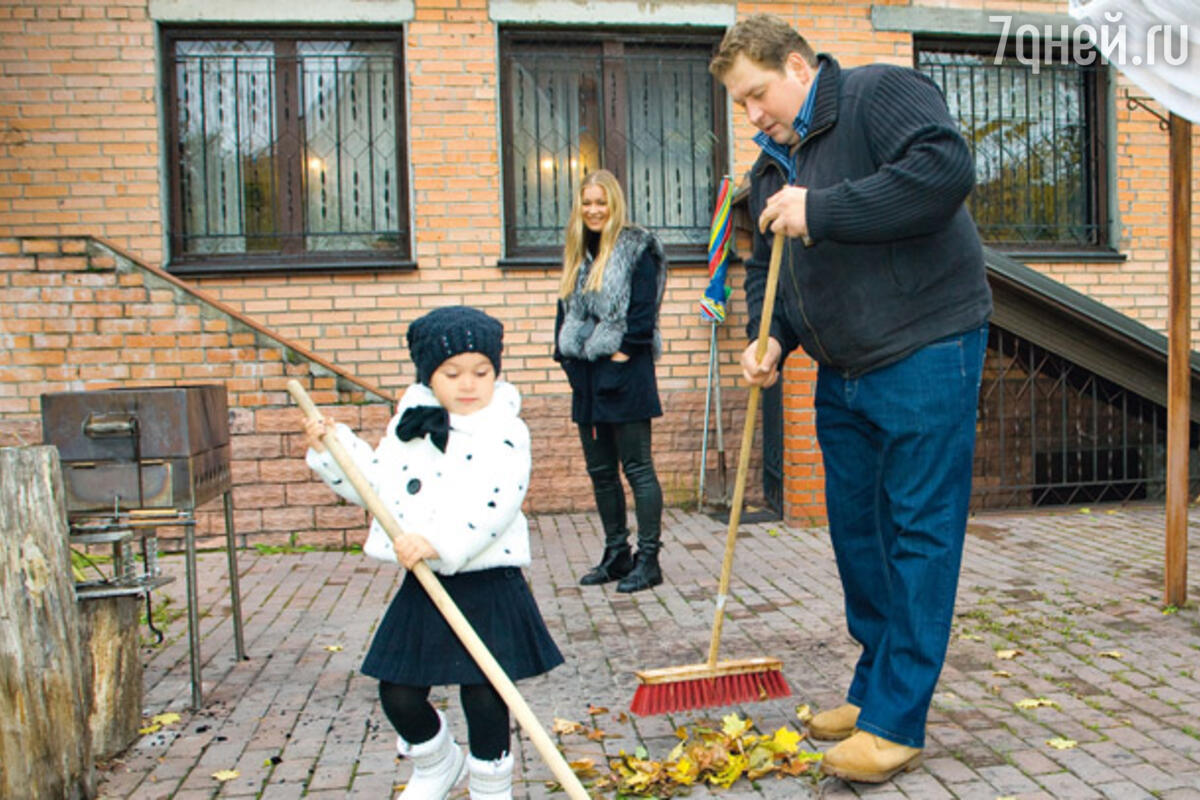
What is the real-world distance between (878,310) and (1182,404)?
265cm

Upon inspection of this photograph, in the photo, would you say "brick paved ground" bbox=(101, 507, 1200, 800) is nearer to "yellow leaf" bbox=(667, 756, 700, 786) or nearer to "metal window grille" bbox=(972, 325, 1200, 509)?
"yellow leaf" bbox=(667, 756, 700, 786)

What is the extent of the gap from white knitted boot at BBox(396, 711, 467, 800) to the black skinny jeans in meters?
2.74

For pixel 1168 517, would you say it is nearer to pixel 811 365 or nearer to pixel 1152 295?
pixel 811 365

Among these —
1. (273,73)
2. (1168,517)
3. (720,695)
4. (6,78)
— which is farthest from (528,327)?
(720,695)

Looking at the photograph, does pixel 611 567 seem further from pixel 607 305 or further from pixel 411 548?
pixel 411 548

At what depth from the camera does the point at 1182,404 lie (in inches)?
193

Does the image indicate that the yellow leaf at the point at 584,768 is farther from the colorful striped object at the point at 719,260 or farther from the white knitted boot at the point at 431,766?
the colorful striped object at the point at 719,260

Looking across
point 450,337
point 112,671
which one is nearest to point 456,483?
point 450,337

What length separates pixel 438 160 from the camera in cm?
798

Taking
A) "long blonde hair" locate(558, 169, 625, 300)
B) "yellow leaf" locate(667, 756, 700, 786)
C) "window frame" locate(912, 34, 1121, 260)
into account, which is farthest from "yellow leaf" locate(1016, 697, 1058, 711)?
"window frame" locate(912, 34, 1121, 260)

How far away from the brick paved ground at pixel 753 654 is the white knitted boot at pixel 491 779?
0.40 m

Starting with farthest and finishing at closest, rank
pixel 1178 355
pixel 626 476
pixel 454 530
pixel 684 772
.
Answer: pixel 626 476 < pixel 1178 355 < pixel 684 772 < pixel 454 530

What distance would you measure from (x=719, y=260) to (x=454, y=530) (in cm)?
546

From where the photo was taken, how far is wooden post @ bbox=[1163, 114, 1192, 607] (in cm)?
491
